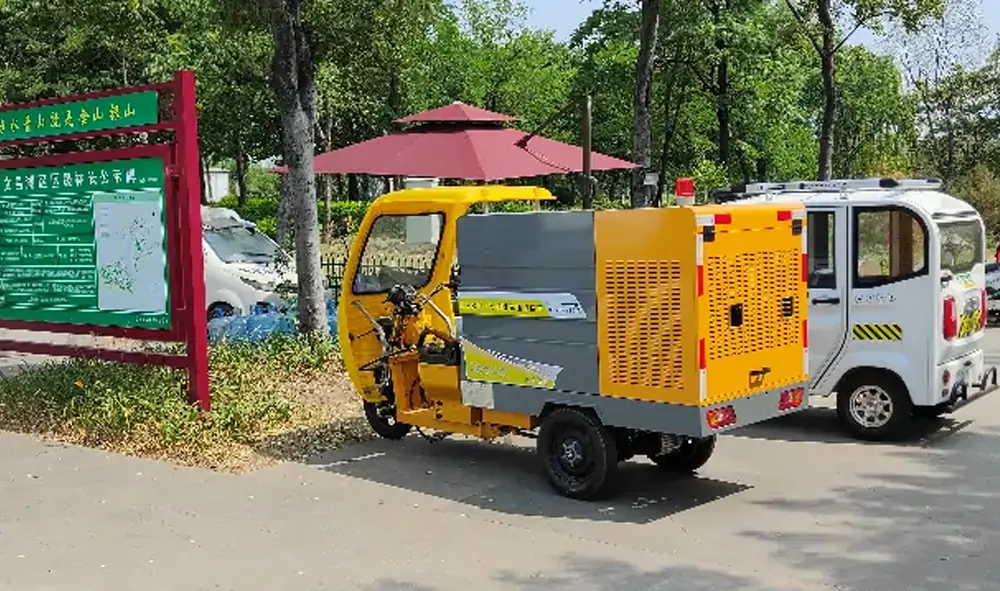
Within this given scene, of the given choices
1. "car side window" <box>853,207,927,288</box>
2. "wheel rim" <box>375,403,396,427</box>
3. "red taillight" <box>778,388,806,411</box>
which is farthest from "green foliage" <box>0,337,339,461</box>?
"car side window" <box>853,207,927,288</box>

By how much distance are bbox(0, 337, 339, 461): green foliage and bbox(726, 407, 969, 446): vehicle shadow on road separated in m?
4.16

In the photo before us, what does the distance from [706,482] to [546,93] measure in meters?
36.3

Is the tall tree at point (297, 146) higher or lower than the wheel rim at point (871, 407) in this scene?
higher

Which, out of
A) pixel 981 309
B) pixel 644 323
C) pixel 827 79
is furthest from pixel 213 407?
pixel 827 79

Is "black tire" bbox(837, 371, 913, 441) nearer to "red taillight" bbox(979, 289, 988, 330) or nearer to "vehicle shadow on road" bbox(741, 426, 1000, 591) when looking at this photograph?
"vehicle shadow on road" bbox(741, 426, 1000, 591)

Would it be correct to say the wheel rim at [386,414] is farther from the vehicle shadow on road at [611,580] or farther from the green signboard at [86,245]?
the vehicle shadow on road at [611,580]

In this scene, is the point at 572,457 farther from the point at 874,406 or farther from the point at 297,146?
the point at 297,146

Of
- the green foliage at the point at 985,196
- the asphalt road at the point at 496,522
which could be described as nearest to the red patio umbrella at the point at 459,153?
the asphalt road at the point at 496,522

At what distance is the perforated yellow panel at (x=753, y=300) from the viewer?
684 centimetres

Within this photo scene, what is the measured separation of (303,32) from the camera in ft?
44.0

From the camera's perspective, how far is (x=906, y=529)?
671 centimetres

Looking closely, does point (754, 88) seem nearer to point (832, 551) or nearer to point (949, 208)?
point (949, 208)

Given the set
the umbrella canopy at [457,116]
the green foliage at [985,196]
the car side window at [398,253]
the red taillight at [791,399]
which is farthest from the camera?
the green foliage at [985,196]

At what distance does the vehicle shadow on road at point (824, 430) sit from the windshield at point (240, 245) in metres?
8.03
